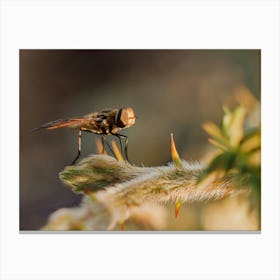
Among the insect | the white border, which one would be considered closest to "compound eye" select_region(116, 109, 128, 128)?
Result: the insect

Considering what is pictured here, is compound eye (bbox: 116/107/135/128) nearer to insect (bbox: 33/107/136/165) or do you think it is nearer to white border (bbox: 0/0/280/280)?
insect (bbox: 33/107/136/165)

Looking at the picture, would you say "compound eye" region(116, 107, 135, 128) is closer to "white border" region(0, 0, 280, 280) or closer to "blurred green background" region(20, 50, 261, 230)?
"blurred green background" region(20, 50, 261, 230)
